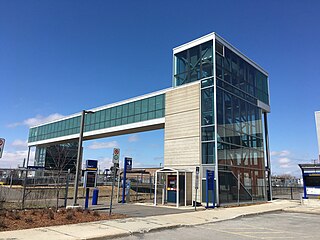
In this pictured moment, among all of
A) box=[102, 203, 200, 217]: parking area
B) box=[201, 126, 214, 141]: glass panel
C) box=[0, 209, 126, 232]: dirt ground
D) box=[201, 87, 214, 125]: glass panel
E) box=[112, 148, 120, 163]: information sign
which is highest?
box=[201, 87, 214, 125]: glass panel

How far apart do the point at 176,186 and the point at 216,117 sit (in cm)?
597

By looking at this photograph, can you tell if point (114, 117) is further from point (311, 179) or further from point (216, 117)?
point (311, 179)

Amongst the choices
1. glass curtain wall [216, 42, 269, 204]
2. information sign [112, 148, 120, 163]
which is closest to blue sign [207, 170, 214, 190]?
glass curtain wall [216, 42, 269, 204]

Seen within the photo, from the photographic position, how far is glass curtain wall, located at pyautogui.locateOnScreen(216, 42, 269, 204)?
21.8 metres

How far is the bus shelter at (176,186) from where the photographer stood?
66.0ft

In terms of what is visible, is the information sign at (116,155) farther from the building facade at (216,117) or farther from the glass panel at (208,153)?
the glass panel at (208,153)

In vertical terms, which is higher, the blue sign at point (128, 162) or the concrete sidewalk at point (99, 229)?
the blue sign at point (128, 162)

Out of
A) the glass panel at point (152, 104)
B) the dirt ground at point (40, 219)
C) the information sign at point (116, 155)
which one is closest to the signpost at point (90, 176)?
the dirt ground at point (40, 219)

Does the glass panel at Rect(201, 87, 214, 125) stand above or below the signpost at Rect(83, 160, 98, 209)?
above

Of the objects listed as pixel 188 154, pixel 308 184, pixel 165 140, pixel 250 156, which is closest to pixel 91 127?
pixel 165 140

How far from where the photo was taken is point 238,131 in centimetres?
2406

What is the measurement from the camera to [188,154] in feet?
73.6

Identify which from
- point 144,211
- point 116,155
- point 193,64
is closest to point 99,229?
point 116,155

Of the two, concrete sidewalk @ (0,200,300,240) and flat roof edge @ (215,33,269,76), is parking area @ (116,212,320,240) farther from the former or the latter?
flat roof edge @ (215,33,269,76)
